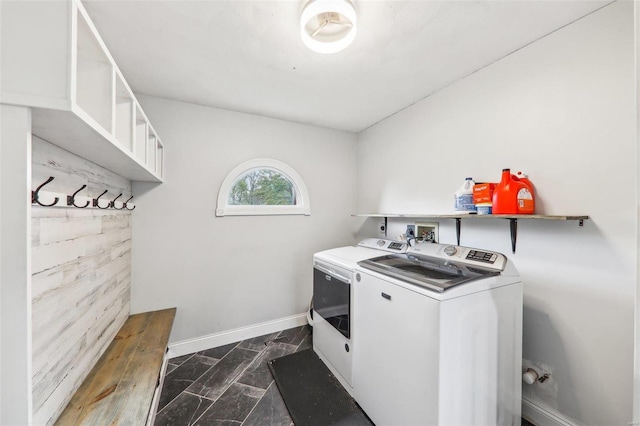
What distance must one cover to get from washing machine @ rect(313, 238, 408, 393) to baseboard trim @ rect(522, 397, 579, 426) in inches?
46.3

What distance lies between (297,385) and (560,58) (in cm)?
294

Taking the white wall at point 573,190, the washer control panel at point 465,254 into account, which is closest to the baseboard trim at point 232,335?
the washer control panel at point 465,254

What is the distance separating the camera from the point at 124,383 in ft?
4.52

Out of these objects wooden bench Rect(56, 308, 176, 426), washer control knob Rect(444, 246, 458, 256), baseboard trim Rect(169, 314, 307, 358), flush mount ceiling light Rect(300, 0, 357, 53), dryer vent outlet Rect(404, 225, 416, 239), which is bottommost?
baseboard trim Rect(169, 314, 307, 358)

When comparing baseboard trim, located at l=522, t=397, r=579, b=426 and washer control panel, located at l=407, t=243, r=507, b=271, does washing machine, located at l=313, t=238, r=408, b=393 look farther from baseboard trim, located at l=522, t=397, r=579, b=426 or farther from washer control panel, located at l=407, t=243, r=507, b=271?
baseboard trim, located at l=522, t=397, r=579, b=426

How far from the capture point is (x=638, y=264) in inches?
27.0

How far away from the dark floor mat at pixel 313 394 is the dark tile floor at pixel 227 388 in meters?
0.07

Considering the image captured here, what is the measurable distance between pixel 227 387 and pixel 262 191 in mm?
1917

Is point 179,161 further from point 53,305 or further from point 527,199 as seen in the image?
point 527,199

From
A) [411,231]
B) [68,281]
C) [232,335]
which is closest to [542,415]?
[411,231]

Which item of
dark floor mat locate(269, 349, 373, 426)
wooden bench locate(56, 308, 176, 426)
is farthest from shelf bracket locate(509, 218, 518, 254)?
wooden bench locate(56, 308, 176, 426)

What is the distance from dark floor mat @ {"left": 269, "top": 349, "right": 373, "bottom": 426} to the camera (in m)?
1.64

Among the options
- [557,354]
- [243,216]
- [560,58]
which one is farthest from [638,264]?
[243,216]

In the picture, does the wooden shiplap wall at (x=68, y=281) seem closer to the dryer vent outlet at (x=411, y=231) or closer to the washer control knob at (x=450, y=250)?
the washer control knob at (x=450, y=250)
